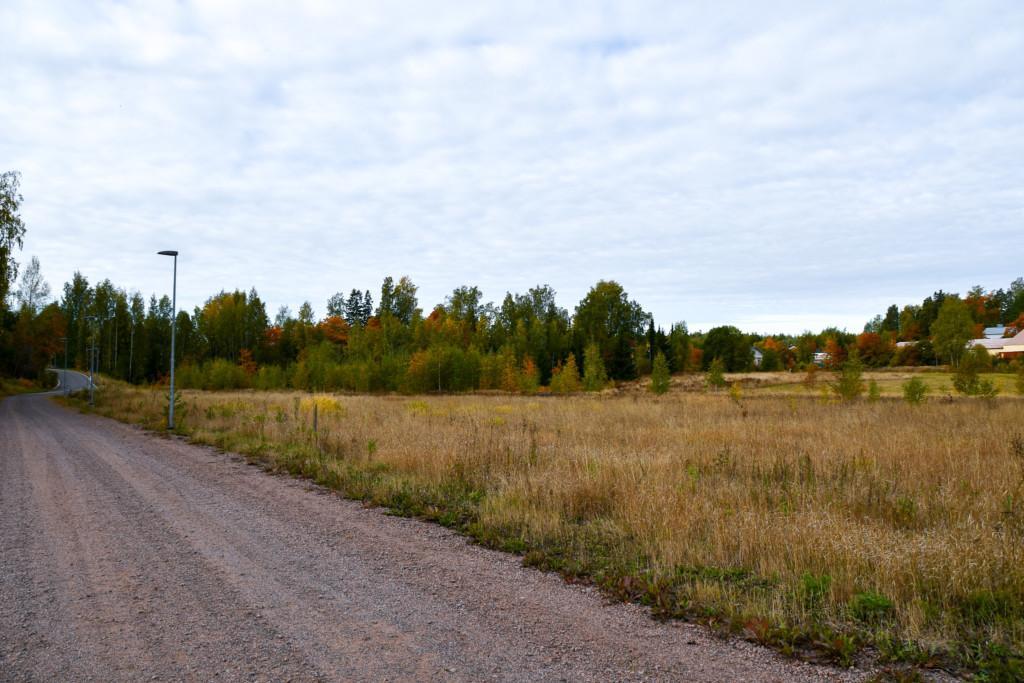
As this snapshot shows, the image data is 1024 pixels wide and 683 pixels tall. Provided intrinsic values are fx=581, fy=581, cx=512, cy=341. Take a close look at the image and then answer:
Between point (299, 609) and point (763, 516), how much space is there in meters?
5.06

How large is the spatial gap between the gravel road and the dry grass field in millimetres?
558

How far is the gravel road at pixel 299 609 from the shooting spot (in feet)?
12.7

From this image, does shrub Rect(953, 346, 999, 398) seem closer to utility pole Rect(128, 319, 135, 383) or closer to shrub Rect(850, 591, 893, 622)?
shrub Rect(850, 591, 893, 622)

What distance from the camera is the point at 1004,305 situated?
130625mm

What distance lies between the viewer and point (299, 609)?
4.83 m

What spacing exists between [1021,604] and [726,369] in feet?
283

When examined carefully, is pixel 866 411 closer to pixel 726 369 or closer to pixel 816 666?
pixel 816 666

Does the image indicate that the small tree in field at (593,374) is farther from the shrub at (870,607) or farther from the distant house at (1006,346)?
the distant house at (1006,346)

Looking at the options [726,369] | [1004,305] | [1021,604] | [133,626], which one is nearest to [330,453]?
[133,626]

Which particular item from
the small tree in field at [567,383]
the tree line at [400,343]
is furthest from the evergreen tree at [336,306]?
the small tree in field at [567,383]

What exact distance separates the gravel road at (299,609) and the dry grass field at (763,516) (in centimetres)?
56

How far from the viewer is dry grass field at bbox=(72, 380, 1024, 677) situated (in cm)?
446

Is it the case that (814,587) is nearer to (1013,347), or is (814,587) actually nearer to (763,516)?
(763,516)

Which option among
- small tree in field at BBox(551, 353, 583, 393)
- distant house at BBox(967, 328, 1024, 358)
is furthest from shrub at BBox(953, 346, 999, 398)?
distant house at BBox(967, 328, 1024, 358)
